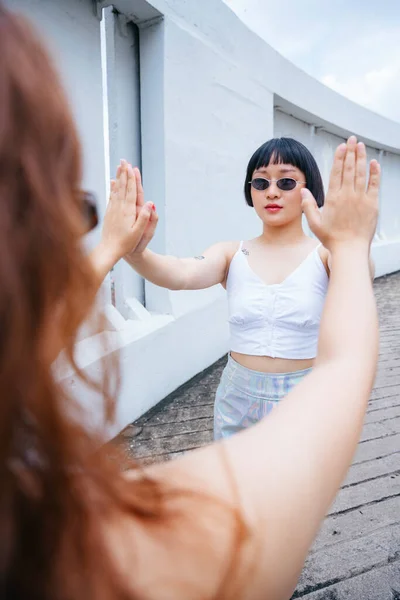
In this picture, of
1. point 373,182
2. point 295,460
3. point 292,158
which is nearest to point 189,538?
point 295,460

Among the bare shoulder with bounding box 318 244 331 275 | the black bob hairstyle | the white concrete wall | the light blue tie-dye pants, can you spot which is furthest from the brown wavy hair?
the white concrete wall

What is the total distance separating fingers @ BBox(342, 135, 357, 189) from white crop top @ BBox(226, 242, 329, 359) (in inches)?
30.1

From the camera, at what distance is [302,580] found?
1779mm

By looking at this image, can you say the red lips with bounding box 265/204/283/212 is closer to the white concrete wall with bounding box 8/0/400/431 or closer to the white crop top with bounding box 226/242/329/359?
the white crop top with bounding box 226/242/329/359

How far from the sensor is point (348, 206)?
2.76ft

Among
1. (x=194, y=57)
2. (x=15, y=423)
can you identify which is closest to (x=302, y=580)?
(x=15, y=423)

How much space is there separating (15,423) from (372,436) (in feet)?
9.83

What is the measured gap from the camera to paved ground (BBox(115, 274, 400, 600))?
5.78 feet

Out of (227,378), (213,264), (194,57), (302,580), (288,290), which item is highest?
(194,57)

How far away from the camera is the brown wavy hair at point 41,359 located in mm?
385

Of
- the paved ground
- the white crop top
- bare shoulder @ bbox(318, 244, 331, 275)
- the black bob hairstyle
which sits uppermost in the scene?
the black bob hairstyle

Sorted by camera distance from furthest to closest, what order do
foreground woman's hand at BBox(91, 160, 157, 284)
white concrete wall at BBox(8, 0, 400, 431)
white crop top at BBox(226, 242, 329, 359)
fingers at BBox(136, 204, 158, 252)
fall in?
1. white concrete wall at BBox(8, 0, 400, 431)
2. white crop top at BBox(226, 242, 329, 359)
3. fingers at BBox(136, 204, 158, 252)
4. foreground woman's hand at BBox(91, 160, 157, 284)

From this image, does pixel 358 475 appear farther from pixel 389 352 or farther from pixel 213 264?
pixel 389 352

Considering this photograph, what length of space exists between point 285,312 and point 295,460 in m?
1.11
